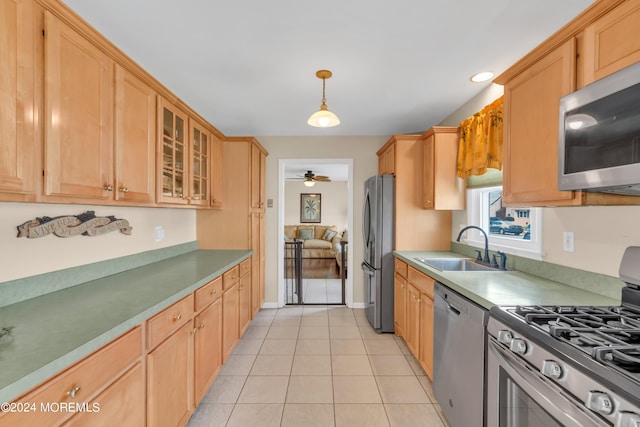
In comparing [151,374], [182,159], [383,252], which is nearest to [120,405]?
[151,374]

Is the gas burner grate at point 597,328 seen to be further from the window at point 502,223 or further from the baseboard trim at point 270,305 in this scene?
the baseboard trim at point 270,305

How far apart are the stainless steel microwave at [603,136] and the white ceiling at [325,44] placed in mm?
767

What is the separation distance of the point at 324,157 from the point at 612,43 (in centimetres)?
303

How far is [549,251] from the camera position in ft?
5.94

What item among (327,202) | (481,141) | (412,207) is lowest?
(412,207)

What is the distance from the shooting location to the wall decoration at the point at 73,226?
4.63 feet

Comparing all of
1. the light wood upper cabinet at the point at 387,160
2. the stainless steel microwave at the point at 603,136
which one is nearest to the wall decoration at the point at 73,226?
the stainless steel microwave at the point at 603,136

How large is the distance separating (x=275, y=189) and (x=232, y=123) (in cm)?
103

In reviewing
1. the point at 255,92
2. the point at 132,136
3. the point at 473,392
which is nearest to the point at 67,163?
the point at 132,136

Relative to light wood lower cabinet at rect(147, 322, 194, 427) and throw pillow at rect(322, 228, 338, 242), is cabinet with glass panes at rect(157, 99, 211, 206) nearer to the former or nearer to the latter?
light wood lower cabinet at rect(147, 322, 194, 427)

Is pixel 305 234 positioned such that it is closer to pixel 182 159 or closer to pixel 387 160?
pixel 387 160

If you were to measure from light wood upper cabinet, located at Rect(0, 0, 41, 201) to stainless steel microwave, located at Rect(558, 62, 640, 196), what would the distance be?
217 cm

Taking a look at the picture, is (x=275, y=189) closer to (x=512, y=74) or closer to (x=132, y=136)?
(x=132, y=136)

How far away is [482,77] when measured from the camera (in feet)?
7.44
